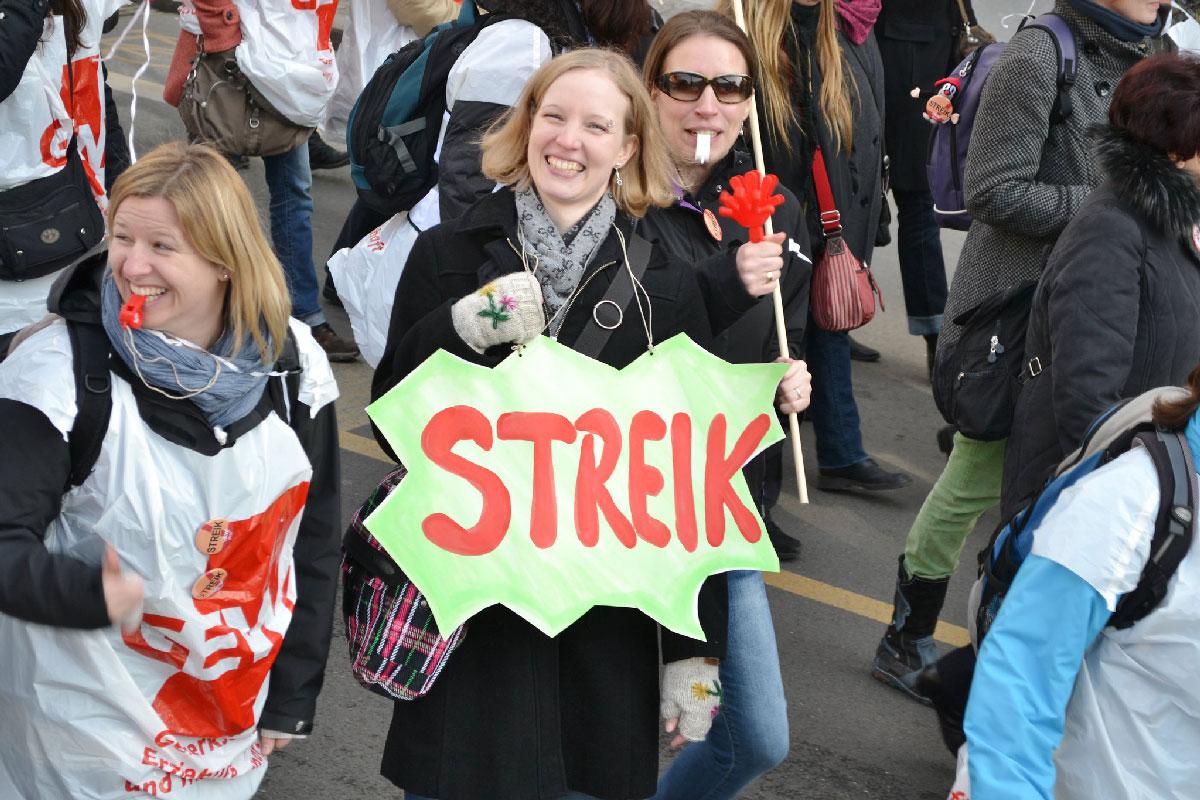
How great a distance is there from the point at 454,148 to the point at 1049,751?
233 cm

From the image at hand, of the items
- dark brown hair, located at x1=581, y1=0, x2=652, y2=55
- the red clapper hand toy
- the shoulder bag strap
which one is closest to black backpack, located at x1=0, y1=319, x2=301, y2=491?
the red clapper hand toy

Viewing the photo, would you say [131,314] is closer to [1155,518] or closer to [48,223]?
[1155,518]

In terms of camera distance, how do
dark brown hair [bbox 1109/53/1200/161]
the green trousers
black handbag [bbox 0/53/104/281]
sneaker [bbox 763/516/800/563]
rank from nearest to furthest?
1. dark brown hair [bbox 1109/53/1200/161]
2. black handbag [bbox 0/53/104/281]
3. the green trousers
4. sneaker [bbox 763/516/800/563]

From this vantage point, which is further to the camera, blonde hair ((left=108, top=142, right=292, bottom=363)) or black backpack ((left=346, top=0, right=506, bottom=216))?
black backpack ((left=346, top=0, right=506, bottom=216))

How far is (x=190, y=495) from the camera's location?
249cm

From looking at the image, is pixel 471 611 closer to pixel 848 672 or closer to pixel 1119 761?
pixel 1119 761

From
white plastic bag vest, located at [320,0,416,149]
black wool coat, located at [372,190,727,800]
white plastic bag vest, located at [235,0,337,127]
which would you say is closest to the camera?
black wool coat, located at [372,190,727,800]

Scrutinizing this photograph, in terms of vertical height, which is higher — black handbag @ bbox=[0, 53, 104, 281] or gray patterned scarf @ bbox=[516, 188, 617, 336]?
gray patterned scarf @ bbox=[516, 188, 617, 336]

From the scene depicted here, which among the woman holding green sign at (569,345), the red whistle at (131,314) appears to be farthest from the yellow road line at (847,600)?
the red whistle at (131,314)

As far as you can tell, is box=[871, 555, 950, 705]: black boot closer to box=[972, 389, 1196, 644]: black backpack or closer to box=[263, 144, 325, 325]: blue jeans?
box=[972, 389, 1196, 644]: black backpack

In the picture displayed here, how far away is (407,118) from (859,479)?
2.42 m

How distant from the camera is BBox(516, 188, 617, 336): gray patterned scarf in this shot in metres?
2.76

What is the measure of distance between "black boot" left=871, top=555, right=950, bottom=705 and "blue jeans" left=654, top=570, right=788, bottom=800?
131 centimetres

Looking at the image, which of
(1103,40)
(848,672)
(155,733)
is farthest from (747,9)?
(155,733)
